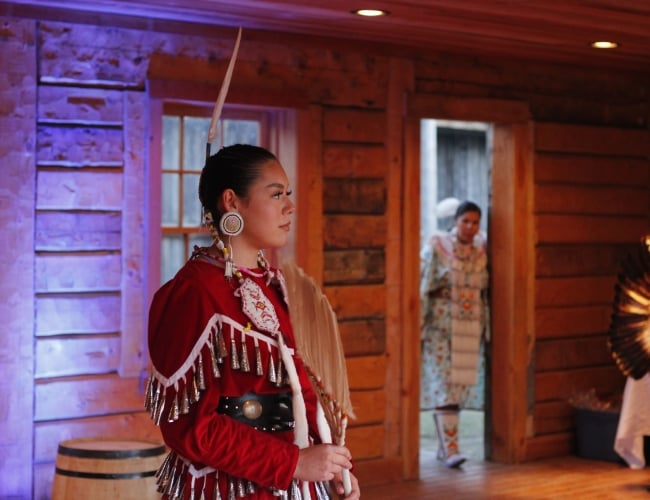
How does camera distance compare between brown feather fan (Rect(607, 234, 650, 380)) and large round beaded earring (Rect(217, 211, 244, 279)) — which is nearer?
large round beaded earring (Rect(217, 211, 244, 279))

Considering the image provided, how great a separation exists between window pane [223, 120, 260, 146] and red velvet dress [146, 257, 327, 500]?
3.46 m

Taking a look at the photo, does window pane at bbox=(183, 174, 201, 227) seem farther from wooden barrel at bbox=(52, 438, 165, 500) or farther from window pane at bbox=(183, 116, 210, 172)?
wooden barrel at bbox=(52, 438, 165, 500)

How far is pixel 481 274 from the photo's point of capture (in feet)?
23.5

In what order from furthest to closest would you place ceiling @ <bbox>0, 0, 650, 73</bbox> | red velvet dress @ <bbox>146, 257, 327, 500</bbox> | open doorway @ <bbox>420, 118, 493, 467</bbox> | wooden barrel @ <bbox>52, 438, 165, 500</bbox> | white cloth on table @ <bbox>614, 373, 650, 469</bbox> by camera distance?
open doorway @ <bbox>420, 118, 493, 467</bbox>
white cloth on table @ <bbox>614, 373, 650, 469</bbox>
ceiling @ <bbox>0, 0, 650, 73</bbox>
wooden barrel @ <bbox>52, 438, 165, 500</bbox>
red velvet dress @ <bbox>146, 257, 327, 500</bbox>

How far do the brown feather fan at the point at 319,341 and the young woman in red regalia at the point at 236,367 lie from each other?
0.08 m

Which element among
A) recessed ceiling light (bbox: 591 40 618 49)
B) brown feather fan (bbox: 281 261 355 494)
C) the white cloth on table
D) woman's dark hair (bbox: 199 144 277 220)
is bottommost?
the white cloth on table

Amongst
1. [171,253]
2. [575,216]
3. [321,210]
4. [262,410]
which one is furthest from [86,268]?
[575,216]

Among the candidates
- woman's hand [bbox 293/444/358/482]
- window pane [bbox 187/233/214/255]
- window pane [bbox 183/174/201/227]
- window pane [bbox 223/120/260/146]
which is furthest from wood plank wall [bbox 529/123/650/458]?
woman's hand [bbox 293/444/358/482]

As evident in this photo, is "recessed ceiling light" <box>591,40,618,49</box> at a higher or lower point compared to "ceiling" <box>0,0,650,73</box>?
higher

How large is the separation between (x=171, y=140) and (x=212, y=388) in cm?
357

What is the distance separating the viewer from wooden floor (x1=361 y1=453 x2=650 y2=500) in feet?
20.5

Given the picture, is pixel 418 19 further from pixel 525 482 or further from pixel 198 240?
pixel 525 482

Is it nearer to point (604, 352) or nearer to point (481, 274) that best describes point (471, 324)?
point (481, 274)

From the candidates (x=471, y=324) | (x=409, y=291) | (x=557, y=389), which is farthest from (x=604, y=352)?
(x=409, y=291)
